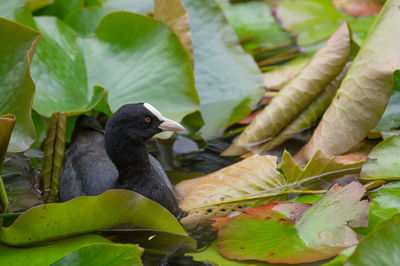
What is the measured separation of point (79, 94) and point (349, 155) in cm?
152

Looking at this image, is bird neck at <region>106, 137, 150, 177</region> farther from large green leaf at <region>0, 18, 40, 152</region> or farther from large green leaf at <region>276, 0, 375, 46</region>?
large green leaf at <region>276, 0, 375, 46</region>

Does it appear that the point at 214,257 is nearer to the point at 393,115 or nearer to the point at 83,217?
the point at 83,217

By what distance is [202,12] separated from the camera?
4141 millimetres

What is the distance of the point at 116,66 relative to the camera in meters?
3.51

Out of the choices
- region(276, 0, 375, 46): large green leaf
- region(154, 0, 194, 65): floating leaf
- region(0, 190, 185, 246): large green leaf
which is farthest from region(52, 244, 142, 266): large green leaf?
region(276, 0, 375, 46): large green leaf

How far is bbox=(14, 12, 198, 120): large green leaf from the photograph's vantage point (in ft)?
10.9

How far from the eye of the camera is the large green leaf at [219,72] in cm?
376

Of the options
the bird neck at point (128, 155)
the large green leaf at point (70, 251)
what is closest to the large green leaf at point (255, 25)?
the bird neck at point (128, 155)

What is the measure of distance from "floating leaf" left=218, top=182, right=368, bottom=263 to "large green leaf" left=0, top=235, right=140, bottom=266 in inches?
18.9

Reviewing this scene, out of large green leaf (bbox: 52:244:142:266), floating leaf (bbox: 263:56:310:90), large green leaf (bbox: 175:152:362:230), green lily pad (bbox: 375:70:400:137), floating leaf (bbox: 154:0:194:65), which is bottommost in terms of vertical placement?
large green leaf (bbox: 175:152:362:230)

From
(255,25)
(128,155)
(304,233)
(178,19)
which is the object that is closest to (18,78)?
(128,155)

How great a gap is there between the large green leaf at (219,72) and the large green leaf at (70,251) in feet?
4.76

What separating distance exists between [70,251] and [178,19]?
1821 millimetres

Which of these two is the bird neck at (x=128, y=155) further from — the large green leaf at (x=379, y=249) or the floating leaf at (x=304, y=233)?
the large green leaf at (x=379, y=249)
